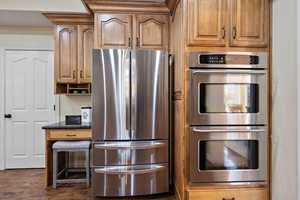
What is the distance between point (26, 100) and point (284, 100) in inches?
146

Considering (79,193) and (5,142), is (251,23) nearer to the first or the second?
(79,193)

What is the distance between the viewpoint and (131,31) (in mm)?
2807

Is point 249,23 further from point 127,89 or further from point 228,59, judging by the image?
point 127,89

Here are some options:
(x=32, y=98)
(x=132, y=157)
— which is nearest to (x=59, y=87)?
(x=32, y=98)

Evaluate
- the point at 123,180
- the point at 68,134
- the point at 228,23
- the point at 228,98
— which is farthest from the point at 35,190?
the point at 228,23

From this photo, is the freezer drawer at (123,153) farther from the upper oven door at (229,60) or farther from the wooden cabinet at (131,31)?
the wooden cabinet at (131,31)

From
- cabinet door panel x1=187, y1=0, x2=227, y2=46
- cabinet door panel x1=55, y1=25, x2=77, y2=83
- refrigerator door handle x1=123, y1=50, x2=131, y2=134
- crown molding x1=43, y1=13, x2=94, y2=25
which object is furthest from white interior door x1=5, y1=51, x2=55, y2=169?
cabinet door panel x1=187, y1=0, x2=227, y2=46

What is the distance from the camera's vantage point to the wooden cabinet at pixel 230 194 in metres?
1.94

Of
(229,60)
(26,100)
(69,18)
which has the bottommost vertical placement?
(26,100)

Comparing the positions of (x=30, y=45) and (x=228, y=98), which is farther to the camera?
(x=30, y=45)

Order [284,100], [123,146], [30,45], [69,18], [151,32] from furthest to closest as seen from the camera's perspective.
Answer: [30,45] → [69,18] → [151,32] → [123,146] → [284,100]

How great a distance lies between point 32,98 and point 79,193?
187 cm

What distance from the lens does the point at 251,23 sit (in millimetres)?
1996

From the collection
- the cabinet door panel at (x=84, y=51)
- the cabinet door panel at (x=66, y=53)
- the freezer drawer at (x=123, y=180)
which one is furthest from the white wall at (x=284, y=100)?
the cabinet door panel at (x=66, y=53)
